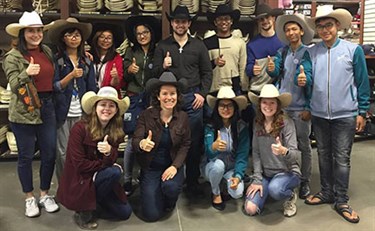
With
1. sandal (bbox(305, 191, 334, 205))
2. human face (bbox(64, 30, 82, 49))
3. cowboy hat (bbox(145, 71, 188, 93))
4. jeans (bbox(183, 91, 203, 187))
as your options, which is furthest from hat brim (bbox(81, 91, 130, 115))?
sandal (bbox(305, 191, 334, 205))

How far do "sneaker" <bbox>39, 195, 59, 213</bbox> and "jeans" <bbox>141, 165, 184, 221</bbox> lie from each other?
76cm

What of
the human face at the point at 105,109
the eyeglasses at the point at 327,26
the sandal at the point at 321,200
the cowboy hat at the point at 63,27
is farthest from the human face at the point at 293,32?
the cowboy hat at the point at 63,27

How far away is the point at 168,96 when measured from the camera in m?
3.07

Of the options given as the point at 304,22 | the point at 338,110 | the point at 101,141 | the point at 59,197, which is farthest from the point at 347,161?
the point at 59,197

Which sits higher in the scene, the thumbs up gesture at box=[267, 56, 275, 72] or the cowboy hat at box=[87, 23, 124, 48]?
the cowboy hat at box=[87, 23, 124, 48]

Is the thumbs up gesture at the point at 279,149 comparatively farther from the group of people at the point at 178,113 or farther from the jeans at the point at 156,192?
the jeans at the point at 156,192

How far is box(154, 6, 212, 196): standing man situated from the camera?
344 centimetres

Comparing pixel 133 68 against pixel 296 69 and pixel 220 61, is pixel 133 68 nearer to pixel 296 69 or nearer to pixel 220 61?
pixel 220 61

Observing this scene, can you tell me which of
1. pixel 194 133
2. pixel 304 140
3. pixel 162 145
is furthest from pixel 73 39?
pixel 304 140

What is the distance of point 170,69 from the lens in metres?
3.46

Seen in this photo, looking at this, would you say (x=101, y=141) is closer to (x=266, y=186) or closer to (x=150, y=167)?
(x=150, y=167)

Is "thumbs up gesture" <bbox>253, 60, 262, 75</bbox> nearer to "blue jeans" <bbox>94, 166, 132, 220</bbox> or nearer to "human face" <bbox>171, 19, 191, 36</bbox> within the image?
"human face" <bbox>171, 19, 191, 36</bbox>

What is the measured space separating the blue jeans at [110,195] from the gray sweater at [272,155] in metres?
1.12

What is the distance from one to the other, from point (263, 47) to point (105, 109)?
5.52ft
